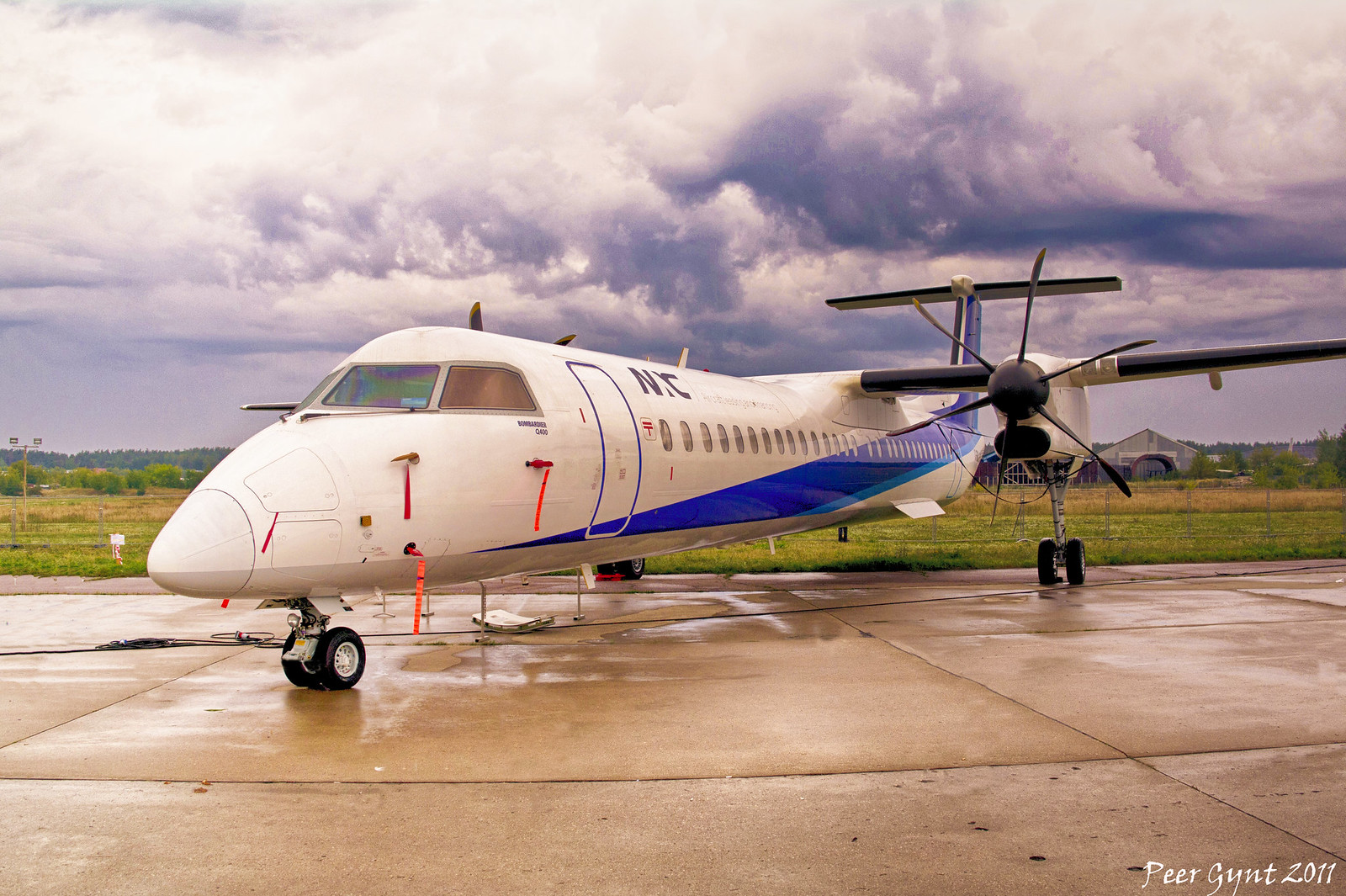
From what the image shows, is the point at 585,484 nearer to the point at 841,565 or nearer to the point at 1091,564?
the point at 841,565

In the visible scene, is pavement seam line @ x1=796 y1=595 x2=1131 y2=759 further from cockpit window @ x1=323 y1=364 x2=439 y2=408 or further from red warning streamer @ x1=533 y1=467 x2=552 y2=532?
cockpit window @ x1=323 y1=364 x2=439 y2=408

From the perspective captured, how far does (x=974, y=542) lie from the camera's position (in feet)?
86.4

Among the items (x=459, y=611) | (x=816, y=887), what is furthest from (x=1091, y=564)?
(x=816, y=887)

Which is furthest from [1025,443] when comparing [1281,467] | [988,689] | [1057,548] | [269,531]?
[1281,467]

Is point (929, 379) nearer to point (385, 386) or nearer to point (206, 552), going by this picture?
point (385, 386)

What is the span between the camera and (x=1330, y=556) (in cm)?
2055

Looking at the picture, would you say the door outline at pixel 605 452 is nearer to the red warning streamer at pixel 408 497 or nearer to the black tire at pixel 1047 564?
the red warning streamer at pixel 408 497

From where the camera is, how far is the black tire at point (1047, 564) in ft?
52.7

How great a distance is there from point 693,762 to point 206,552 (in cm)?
371

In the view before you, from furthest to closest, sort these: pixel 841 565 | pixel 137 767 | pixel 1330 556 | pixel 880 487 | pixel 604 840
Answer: pixel 1330 556, pixel 841 565, pixel 880 487, pixel 137 767, pixel 604 840

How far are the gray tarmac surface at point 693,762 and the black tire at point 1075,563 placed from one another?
176 inches

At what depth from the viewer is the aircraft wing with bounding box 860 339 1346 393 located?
1323cm

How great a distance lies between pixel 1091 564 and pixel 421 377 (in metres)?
16.4

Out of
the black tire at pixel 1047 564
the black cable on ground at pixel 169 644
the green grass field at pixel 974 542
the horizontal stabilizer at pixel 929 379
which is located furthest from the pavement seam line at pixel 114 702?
the black tire at pixel 1047 564
